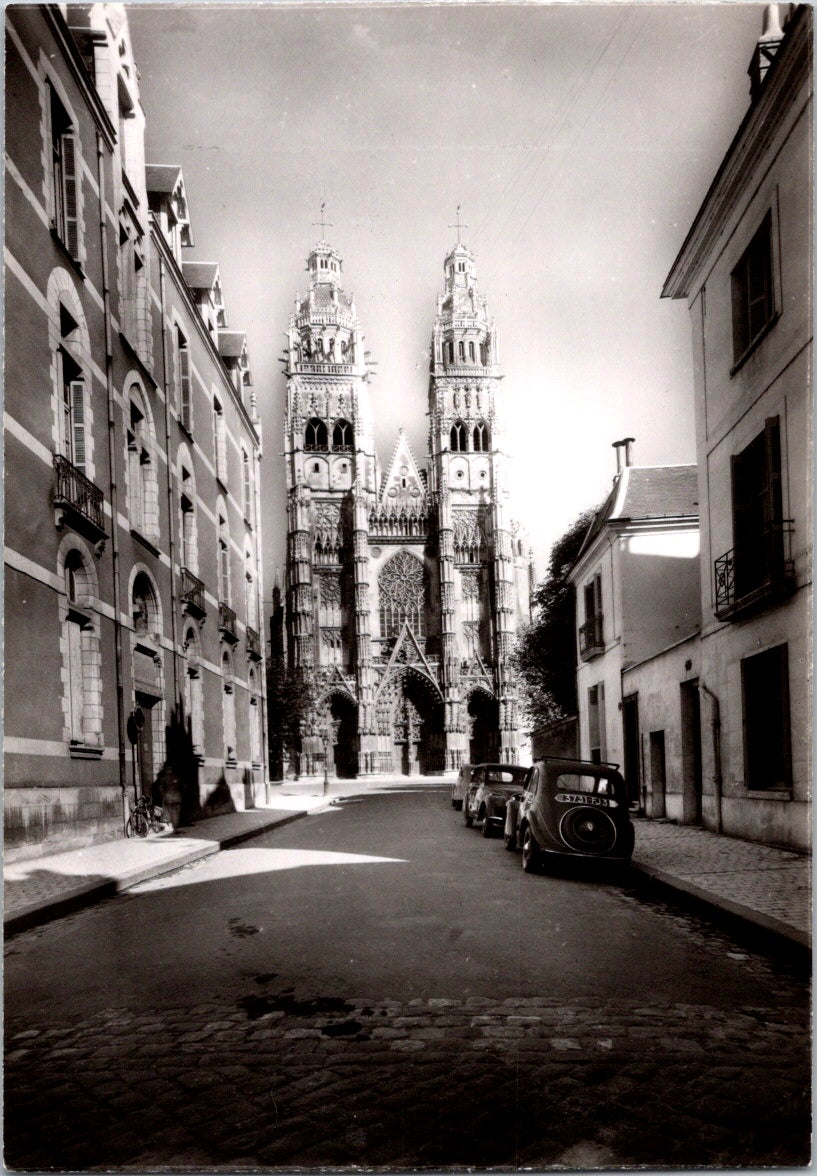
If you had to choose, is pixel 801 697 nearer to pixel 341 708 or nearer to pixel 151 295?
pixel 151 295

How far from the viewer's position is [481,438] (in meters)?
9.20

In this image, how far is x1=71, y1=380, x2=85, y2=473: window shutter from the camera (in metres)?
6.83

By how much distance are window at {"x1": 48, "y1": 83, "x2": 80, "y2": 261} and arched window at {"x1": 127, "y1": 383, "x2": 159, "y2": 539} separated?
1.38 m

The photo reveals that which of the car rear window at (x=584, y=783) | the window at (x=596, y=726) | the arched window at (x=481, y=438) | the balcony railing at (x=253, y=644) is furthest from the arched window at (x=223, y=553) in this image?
the window at (x=596, y=726)

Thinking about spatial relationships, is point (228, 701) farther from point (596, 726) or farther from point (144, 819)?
point (596, 726)

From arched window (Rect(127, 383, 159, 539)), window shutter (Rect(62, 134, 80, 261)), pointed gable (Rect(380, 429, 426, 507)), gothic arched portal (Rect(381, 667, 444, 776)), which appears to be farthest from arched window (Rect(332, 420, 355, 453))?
gothic arched portal (Rect(381, 667, 444, 776))

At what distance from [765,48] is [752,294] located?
2824mm

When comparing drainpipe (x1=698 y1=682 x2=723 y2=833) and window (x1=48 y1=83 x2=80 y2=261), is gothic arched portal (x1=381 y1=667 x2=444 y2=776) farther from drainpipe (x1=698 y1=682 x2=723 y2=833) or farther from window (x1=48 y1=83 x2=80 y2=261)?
window (x1=48 y1=83 x2=80 y2=261)

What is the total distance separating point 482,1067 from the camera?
4012 mm

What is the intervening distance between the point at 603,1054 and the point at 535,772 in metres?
6.67

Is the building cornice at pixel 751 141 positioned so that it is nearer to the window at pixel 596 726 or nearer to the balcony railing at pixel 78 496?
the balcony railing at pixel 78 496

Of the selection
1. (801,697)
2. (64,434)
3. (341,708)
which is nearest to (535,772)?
(801,697)

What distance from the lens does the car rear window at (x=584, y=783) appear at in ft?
33.2

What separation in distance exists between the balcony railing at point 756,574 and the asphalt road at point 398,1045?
108 inches
